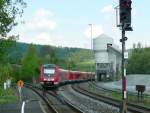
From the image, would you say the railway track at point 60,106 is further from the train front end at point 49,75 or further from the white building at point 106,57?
the white building at point 106,57

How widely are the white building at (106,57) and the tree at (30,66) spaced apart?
121 ft

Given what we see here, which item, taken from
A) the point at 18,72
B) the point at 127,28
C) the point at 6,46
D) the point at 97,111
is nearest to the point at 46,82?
the point at 97,111

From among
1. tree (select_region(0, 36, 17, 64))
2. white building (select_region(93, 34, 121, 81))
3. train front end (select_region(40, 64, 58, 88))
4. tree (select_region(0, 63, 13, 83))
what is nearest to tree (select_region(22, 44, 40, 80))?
white building (select_region(93, 34, 121, 81))

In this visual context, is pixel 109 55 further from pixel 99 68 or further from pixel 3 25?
pixel 3 25

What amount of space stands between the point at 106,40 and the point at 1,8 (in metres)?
96.9

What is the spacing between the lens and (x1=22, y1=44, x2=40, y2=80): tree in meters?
156

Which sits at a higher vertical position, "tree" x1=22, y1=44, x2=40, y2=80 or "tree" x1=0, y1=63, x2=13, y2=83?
"tree" x1=22, y1=44, x2=40, y2=80

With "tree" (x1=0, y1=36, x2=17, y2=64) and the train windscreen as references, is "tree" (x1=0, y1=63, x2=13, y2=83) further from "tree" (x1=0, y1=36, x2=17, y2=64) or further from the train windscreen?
"tree" (x1=0, y1=36, x2=17, y2=64)

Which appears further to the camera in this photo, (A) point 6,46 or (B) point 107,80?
(B) point 107,80

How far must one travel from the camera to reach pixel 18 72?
545 feet

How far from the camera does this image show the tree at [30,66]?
155500mm

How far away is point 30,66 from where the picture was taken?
526 feet

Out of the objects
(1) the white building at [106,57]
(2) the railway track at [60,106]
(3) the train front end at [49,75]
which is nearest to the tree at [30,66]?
(1) the white building at [106,57]

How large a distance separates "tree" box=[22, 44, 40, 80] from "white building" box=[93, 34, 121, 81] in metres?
36.9
